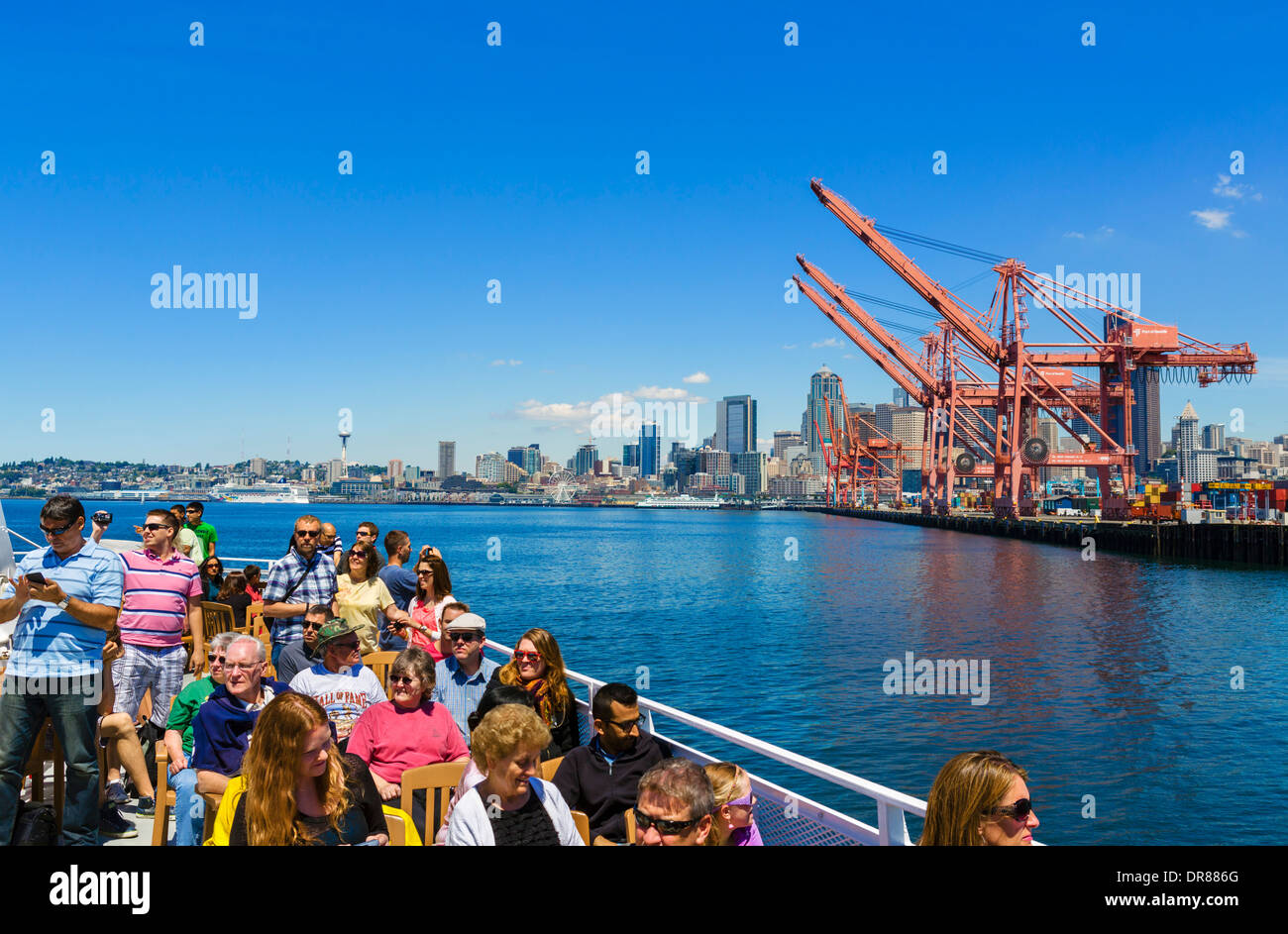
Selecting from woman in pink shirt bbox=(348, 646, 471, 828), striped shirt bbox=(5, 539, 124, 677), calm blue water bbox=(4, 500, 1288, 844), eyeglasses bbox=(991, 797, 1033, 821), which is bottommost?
calm blue water bbox=(4, 500, 1288, 844)

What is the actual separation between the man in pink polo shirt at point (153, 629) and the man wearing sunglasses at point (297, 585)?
3.63 feet

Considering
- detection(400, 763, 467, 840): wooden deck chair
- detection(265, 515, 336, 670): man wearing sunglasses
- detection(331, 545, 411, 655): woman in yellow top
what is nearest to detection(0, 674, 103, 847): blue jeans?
detection(400, 763, 467, 840): wooden deck chair

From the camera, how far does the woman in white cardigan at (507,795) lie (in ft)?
11.6

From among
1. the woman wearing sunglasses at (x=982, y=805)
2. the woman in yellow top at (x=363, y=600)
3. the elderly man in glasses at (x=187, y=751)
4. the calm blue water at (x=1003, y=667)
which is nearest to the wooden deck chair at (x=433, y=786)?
the elderly man in glasses at (x=187, y=751)

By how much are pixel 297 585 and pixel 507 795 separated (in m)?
4.64

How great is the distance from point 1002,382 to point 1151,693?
6036 centimetres

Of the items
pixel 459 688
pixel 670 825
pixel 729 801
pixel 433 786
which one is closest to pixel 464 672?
pixel 459 688

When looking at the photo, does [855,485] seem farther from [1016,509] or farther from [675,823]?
[675,823]

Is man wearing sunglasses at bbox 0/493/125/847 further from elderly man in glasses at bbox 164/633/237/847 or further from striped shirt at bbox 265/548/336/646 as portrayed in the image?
striped shirt at bbox 265/548/336/646

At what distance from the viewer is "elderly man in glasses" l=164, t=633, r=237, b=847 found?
4449mm

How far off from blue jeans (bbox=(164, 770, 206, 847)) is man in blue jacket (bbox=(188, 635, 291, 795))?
0.07 m

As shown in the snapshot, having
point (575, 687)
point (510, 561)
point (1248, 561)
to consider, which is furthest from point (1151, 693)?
point (510, 561)

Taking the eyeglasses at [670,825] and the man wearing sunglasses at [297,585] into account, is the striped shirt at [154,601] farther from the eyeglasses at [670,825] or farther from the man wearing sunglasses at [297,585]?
the eyeglasses at [670,825]

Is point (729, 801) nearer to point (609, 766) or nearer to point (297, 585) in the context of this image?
point (609, 766)
